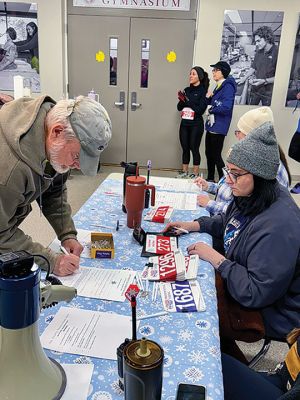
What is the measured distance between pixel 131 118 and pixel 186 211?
360 centimetres

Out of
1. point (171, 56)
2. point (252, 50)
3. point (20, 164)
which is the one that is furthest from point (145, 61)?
point (20, 164)

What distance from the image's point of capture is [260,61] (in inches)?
195

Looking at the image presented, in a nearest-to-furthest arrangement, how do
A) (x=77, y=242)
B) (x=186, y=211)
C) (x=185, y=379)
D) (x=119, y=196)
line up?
(x=185, y=379) → (x=77, y=242) → (x=186, y=211) → (x=119, y=196)

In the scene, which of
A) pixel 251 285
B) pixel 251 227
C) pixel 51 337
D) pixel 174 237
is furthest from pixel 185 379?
pixel 174 237

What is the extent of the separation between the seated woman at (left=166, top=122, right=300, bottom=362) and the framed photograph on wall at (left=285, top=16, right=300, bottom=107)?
3.93 metres

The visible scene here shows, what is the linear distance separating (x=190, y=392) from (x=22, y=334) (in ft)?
1.29

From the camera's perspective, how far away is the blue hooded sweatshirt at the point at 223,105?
4570 millimetres

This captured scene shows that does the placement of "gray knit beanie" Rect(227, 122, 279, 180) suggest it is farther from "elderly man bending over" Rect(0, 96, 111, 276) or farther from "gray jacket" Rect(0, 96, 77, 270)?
"gray jacket" Rect(0, 96, 77, 270)

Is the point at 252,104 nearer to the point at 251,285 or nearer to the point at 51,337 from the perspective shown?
the point at 251,285

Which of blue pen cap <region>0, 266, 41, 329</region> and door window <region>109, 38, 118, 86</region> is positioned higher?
door window <region>109, 38, 118, 86</region>

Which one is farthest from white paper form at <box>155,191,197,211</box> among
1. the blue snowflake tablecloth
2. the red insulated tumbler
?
the blue snowflake tablecloth

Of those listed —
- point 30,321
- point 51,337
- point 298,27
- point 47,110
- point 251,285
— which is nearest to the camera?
point 30,321

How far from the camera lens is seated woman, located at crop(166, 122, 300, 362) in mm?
1382

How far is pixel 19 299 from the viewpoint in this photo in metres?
0.70
